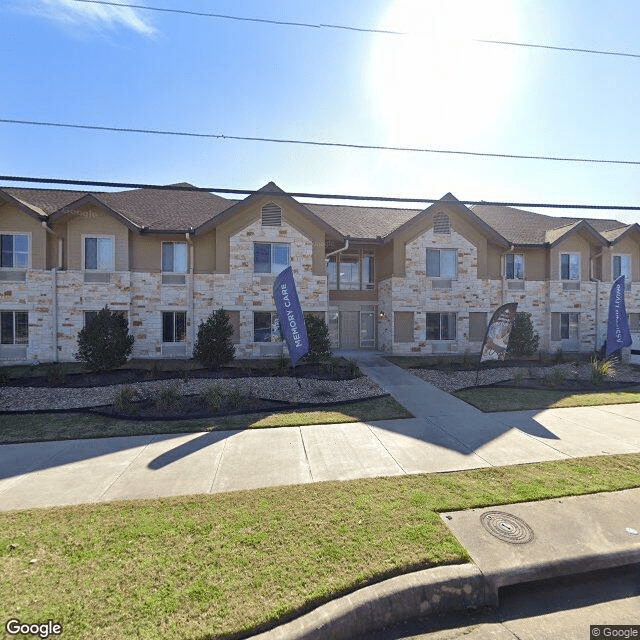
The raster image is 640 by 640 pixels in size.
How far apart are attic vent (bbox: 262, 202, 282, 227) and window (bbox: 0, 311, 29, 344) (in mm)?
12175

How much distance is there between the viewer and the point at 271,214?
1656 cm

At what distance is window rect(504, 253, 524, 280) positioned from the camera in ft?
64.3

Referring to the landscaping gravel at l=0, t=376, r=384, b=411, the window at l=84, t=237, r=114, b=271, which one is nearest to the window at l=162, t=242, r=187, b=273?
the window at l=84, t=237, r=114, b=271

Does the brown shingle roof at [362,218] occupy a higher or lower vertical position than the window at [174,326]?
higher

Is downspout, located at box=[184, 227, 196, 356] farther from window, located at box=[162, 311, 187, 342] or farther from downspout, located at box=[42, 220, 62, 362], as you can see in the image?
downspout, located at box=[42, 220, 62, 362]

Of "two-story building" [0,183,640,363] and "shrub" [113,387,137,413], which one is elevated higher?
"two-story building" [0,183,640,363]

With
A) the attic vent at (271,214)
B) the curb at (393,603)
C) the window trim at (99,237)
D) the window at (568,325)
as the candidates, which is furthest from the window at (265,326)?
the window at (568,325)

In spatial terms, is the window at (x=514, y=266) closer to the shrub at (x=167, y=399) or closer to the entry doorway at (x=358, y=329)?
the entry doorway at (x=358, y=329)

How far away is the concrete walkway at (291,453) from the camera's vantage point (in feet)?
16.4

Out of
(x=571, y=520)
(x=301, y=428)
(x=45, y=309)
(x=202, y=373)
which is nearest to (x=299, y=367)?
(x=202, y=373)

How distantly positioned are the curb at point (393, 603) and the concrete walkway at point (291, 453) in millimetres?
2198

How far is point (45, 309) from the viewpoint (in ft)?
50.8

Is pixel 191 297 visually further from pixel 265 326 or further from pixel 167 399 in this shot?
pixel 167 399

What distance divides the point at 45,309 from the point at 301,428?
596 inches
